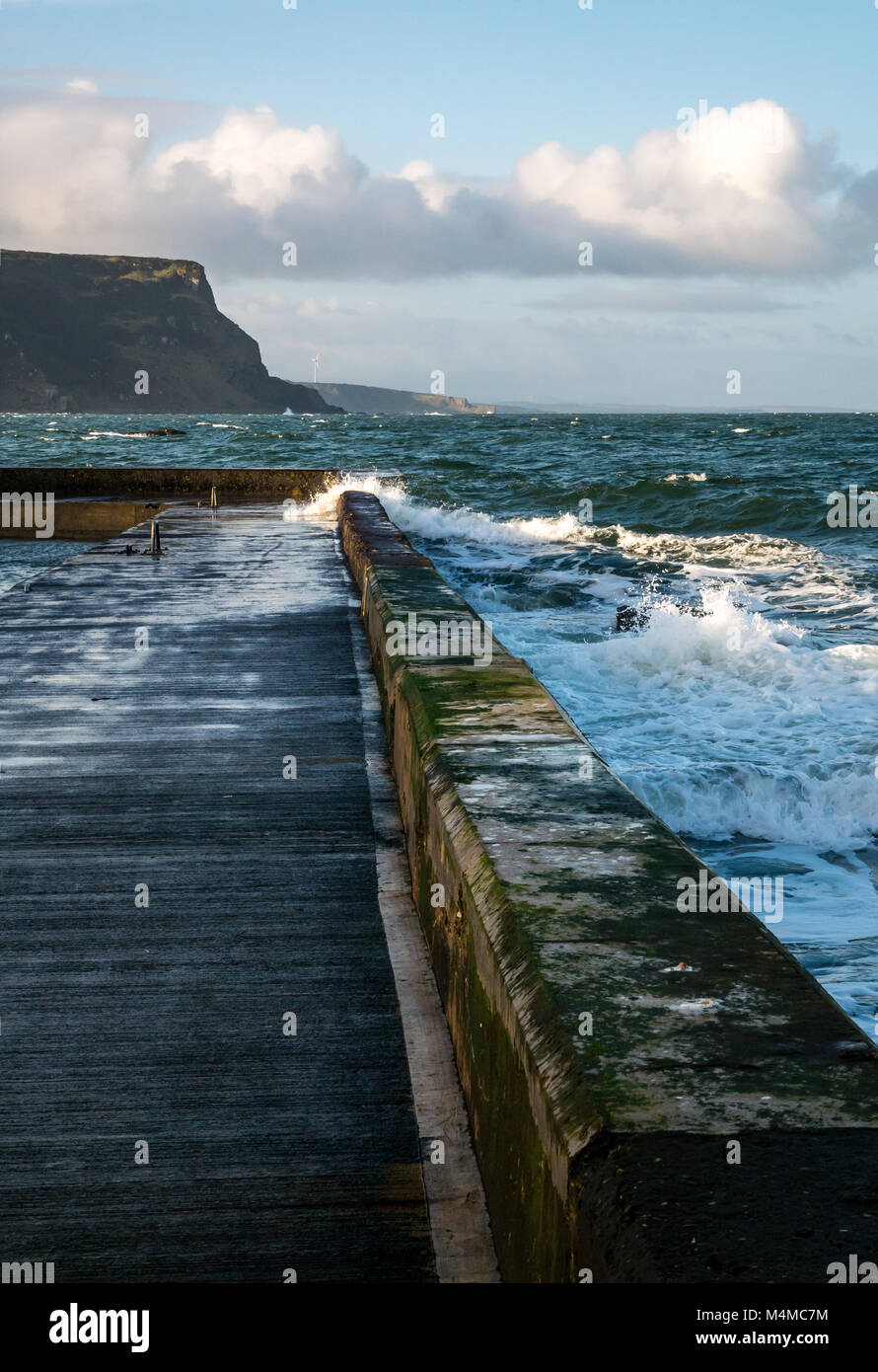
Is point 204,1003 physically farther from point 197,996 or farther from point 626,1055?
point 626,1055

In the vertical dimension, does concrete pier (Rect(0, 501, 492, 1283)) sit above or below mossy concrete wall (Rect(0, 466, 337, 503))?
below

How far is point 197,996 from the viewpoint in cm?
352

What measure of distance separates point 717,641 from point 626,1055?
919cm

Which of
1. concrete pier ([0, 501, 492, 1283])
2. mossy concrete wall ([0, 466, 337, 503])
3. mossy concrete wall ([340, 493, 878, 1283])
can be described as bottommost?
concrete pier ([0, 501, 492, 1283])

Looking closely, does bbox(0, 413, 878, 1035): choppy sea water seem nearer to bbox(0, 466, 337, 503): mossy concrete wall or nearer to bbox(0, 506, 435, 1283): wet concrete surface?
bbox(0, 506, 435, 1283): wet concrete surface

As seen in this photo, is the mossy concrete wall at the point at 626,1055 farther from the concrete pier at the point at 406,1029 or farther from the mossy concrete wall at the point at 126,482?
the mossy concrete wall at the point at 126,482

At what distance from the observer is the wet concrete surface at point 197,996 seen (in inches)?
100

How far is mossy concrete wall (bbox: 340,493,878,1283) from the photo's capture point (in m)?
1.75

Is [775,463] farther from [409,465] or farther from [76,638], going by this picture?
[76,638]

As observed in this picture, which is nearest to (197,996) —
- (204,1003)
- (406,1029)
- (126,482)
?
(204,1003)

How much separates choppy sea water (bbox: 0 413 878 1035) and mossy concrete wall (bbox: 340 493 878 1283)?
184 centimetres

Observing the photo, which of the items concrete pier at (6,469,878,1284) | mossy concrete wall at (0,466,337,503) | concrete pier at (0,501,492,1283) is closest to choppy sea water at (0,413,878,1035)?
concrete pier at (6,469,878,1284)

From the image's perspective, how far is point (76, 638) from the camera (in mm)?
8945
